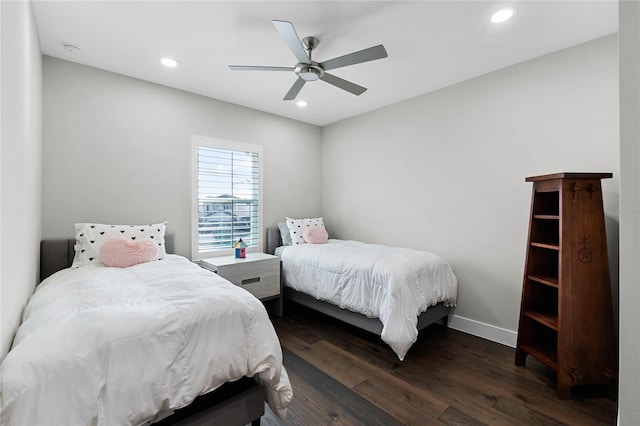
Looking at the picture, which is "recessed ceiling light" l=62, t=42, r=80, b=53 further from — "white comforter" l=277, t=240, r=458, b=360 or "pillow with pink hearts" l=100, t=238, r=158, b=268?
"white comforter" l=277, t=240, r=458, b=360

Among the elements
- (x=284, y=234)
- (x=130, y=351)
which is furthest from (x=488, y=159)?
(x=130, y=351)

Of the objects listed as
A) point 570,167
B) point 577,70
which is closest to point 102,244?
point 570,167

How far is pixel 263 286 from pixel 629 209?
9.76ft

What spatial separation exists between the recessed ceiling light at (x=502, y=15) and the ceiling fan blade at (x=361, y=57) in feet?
2.79

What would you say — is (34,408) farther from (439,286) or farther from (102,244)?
(439,286)

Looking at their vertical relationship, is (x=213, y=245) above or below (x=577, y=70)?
below

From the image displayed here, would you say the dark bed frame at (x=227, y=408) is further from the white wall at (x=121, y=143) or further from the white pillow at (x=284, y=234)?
the white pillow at (x=284, y=234)

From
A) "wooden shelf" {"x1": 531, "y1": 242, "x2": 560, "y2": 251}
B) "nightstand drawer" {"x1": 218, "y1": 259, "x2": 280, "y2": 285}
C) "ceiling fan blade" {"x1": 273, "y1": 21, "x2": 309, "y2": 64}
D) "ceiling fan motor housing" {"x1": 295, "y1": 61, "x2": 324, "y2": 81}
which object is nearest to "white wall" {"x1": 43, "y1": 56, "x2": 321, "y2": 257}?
"nightstand drawer" {"x1": 218, "y1": 259, "x2": 280, "y2": 285}

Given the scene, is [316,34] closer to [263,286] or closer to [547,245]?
[547,245]

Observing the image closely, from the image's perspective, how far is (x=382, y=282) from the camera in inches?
97.5

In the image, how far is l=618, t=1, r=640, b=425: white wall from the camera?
79 cm

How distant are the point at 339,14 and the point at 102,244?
262 centimetres

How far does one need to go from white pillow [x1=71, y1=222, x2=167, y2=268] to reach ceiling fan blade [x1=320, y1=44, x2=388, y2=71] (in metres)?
2.22

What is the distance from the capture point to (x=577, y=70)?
2389 millimetres
